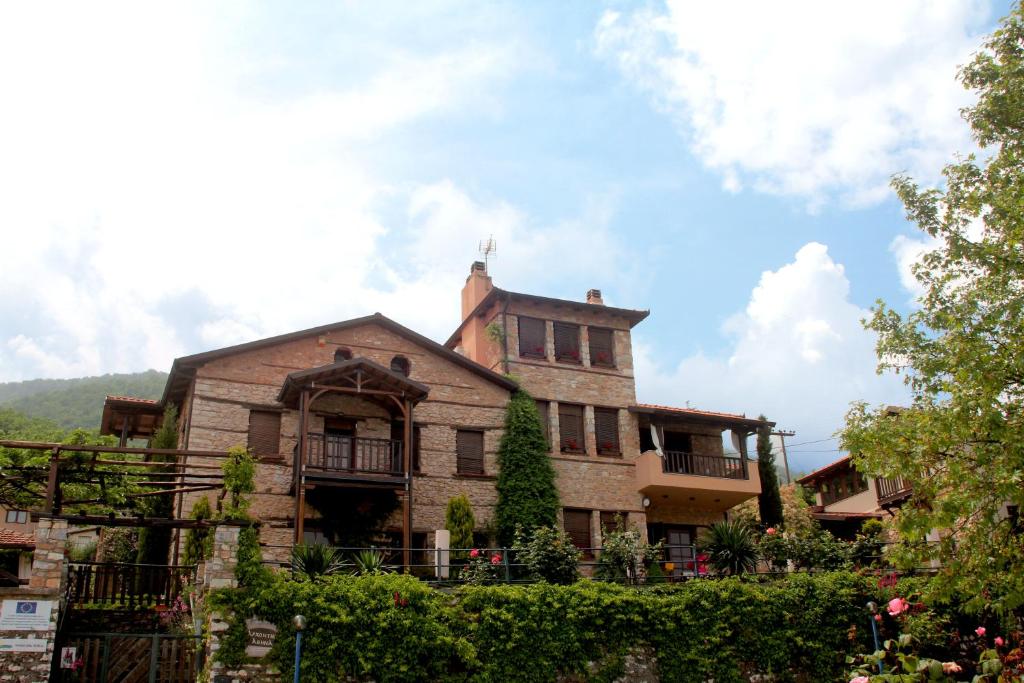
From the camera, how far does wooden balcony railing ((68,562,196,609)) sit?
18797 mm

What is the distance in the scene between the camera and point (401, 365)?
27.2 meters

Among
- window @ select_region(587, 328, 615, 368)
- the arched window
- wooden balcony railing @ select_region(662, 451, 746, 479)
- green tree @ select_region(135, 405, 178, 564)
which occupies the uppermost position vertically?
window @ select_region(587, 328, 615, 368)

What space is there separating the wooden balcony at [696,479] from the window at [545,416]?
2927 millimetres

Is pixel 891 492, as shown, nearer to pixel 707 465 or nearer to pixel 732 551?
pixel 707 465

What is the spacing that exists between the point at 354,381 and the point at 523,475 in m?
5.78

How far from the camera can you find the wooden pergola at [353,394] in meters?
22.9

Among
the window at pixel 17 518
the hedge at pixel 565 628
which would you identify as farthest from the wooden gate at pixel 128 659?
the window at pixel 17 518

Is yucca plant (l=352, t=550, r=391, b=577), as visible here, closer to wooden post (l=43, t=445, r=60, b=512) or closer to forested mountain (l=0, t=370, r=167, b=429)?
wooden post (l=43, t=445, r=60, b=512)

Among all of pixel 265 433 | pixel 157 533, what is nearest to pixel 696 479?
pixel 265 433

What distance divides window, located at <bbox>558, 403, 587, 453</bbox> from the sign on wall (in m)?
13.1

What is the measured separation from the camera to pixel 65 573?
54.7 ft

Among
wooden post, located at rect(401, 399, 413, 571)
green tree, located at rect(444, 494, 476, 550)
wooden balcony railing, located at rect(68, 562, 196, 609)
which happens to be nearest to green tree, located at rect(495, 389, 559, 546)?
green tree, located at rect(444, 494, 476, 550)

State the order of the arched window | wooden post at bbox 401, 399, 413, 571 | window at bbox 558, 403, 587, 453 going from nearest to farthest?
wooden post at bbox 401, 399, 413, 571 < the arched window < window at bbox 558, 403, 587, 453

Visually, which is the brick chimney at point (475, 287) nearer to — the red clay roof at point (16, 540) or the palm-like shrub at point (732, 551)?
the palm-like shrub at point (732, 551)
